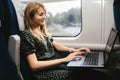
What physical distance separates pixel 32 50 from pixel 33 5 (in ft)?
1.17

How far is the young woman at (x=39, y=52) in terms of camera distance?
1854 mm

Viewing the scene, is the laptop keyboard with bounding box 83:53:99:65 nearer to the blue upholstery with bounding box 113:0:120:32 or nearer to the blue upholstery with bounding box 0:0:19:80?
the blue upholstery with bounding box 113:0:120:32

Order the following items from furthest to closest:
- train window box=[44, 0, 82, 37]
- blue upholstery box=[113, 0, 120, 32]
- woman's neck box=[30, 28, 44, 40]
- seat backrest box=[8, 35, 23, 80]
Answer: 1. train window box=[44, 0, 82, 37]
2. blue upholstery box=[113, 0, 120, 32]
3. woman's neck box=[30, 28, 44, 40]
4. seat backrest box=[8, 35, 23, 80]

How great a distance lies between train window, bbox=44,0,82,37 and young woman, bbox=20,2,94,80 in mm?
442

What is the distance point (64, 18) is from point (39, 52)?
0.64 metres

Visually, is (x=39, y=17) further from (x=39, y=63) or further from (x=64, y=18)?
(x=64, y=18)

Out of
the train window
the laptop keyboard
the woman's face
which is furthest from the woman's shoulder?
the train window

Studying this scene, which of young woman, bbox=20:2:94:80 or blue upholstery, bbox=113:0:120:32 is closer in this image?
young woman, bbox=20:2:94:80

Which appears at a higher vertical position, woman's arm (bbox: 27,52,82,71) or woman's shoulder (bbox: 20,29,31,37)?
woman's shoulder (bbox: 20,29,31,37)

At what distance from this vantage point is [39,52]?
196 cm

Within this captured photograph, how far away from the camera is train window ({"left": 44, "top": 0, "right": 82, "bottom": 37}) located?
7.98 feet

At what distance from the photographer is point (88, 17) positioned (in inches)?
93.7

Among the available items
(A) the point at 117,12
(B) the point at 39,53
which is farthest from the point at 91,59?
(A) the point at 117,12

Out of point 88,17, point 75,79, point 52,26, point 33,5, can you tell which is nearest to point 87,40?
point 88,17
